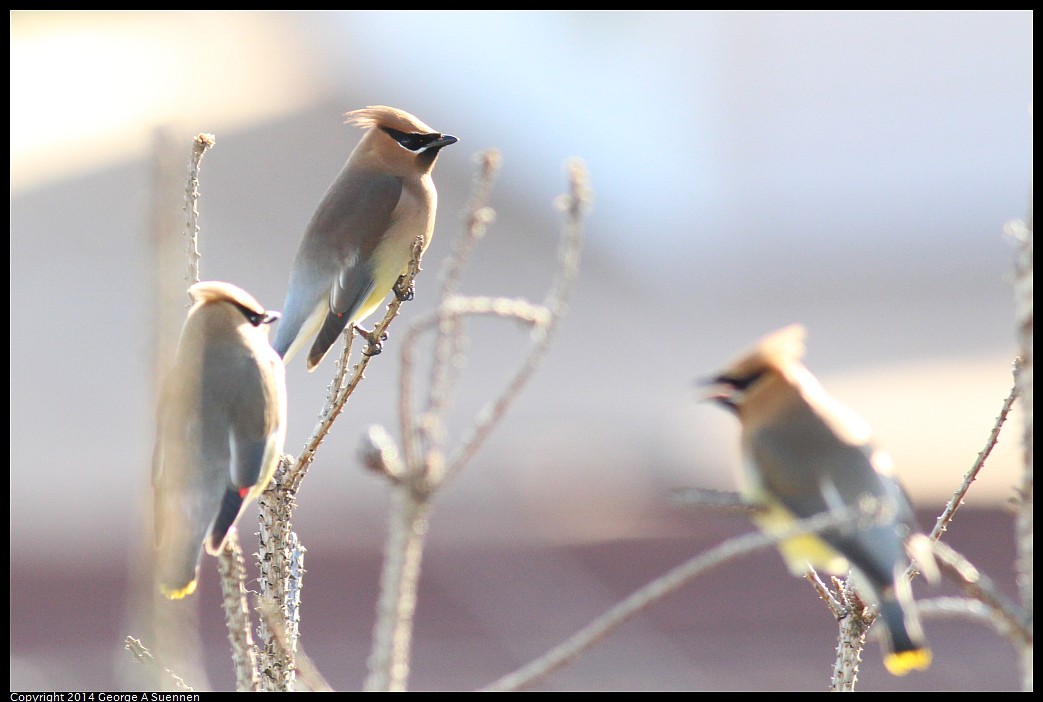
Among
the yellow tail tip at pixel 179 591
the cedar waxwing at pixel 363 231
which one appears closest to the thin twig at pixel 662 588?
the yellow tail tip at pixel 179 591

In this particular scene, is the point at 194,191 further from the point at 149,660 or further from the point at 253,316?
the point at 149,660

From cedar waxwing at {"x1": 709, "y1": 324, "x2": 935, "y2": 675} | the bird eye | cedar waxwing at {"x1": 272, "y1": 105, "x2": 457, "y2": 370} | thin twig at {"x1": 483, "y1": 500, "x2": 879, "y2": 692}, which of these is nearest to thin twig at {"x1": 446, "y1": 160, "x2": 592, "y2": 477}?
cedar waxwing at {"x1": 709, "y1": 324, "x2": 935, "y2": 675}

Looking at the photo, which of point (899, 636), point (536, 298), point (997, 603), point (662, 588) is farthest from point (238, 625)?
point (536, 298)

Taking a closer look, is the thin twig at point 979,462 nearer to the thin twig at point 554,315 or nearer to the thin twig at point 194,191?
the thin twig at point 554,315

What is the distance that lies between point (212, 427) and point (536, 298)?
32.9ft

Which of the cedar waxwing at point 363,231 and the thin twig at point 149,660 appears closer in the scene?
the thin twig at point 149,660

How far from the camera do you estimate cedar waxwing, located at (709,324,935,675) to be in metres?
1.52

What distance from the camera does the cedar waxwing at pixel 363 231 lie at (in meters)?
2.75

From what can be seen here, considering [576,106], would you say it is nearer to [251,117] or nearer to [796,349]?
[251,117]

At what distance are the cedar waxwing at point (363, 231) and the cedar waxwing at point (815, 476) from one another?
1.12 m

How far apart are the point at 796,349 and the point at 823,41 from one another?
13596 mm

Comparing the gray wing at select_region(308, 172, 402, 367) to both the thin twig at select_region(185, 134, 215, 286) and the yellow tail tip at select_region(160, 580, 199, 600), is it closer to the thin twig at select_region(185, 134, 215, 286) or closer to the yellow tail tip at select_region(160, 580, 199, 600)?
the thin twig at select_region(185, 134, 215, 286)

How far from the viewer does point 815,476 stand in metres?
1.65

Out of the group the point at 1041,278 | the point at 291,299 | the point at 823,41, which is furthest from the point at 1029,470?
the point at 823,41
